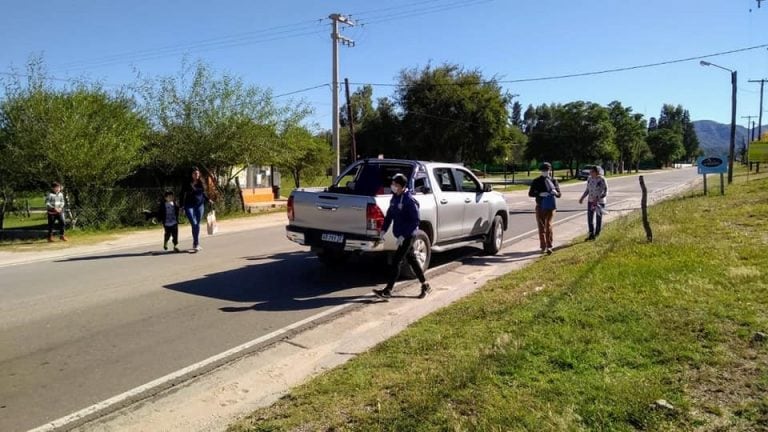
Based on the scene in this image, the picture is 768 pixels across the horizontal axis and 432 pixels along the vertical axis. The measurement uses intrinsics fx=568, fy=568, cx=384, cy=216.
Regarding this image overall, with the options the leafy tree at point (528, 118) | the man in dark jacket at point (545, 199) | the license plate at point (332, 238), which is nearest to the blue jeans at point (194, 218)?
the license plate at point (332, 238)

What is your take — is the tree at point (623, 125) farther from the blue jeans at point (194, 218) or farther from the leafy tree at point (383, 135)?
the blue jeans at point (194, 218)

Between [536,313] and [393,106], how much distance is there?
47.2 metres

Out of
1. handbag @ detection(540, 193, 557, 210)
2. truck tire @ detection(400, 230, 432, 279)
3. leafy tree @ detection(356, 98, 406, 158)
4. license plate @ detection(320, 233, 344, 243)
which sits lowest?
truck tire @ detection(400, 230, 432, 279)

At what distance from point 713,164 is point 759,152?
31790mm

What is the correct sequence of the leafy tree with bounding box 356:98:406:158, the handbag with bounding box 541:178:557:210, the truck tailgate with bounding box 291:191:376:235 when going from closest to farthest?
1. the truck tailgate with bounding box 291:191:376:235
2. the handbag with bounding box 541:178:557:210
3. the leafy tree with bounding box 356:98:406:158

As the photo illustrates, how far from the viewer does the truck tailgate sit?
27.2 feet

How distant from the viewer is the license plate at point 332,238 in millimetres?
8470

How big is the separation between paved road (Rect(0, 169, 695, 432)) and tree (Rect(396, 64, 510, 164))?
35467 mm

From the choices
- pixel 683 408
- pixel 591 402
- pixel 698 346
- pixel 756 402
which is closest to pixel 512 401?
pixel 591 402

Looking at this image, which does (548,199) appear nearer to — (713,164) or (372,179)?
(372,179)

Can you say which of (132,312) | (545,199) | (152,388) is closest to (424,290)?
(132,312)

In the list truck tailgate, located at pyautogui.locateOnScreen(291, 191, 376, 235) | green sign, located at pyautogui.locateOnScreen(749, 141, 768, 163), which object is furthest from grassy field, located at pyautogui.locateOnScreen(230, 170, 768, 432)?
green sign, located at pyautogui.locateOnScreen(749, 141, 768, 163)

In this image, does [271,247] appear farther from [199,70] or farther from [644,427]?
[199,70]

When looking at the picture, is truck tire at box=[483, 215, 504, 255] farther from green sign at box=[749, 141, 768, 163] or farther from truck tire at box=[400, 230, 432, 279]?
green sign at box=[749, 141, 768, 163]
